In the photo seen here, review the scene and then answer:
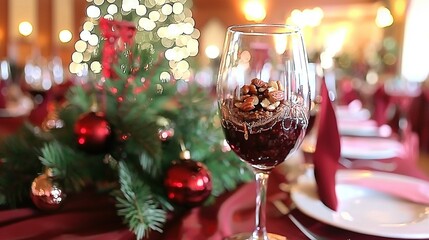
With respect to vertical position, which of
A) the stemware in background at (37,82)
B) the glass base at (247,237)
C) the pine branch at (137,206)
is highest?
the stemware in background at (37,82)

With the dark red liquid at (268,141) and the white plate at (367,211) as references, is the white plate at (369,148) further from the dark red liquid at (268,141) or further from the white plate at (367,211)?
the dark red liquid at (268,141)

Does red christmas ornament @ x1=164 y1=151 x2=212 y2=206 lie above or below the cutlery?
above

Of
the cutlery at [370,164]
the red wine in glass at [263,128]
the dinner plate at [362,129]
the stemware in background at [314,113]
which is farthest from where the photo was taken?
the dinner plate at [362,129]

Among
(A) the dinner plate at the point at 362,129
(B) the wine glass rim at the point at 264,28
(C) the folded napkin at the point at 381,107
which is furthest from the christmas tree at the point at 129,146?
(C) the folded napkin at the point at 381,107

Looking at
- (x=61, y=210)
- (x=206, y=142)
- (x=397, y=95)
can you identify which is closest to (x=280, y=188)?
(x=206, y=142)

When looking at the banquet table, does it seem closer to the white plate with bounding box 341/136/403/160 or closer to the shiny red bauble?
the shiny red bauble

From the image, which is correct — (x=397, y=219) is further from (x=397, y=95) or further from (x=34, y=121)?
(x=397, y=95)

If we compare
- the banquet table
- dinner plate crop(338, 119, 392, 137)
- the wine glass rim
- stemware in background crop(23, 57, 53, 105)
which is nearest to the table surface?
the banquet table
